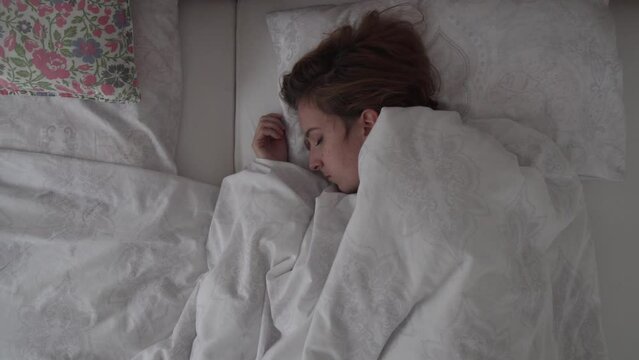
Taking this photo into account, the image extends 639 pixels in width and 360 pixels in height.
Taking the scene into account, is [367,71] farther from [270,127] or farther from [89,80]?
[89,80]

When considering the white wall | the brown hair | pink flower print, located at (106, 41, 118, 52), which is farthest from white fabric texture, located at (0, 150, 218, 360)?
the white wall

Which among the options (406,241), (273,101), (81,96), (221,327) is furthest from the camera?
(273,101)

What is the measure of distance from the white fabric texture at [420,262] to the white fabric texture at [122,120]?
0.29 meters

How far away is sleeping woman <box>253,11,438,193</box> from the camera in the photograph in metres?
0.98

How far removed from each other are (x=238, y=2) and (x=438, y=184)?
2.43ft

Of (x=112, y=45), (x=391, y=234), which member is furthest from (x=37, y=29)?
(x=391, y=234)

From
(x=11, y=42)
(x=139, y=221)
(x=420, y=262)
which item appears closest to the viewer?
(x=420, y=262)

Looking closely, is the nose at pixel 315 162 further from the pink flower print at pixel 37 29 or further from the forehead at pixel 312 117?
the pink flower print at pixel 37 29

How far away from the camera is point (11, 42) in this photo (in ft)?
3.16

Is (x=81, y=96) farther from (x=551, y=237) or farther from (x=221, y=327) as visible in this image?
(x=551, y=237)

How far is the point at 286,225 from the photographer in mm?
977

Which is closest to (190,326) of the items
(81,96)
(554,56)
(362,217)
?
(362,217)

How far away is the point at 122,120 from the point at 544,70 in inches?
34.9

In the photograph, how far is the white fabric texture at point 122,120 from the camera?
1085mm
